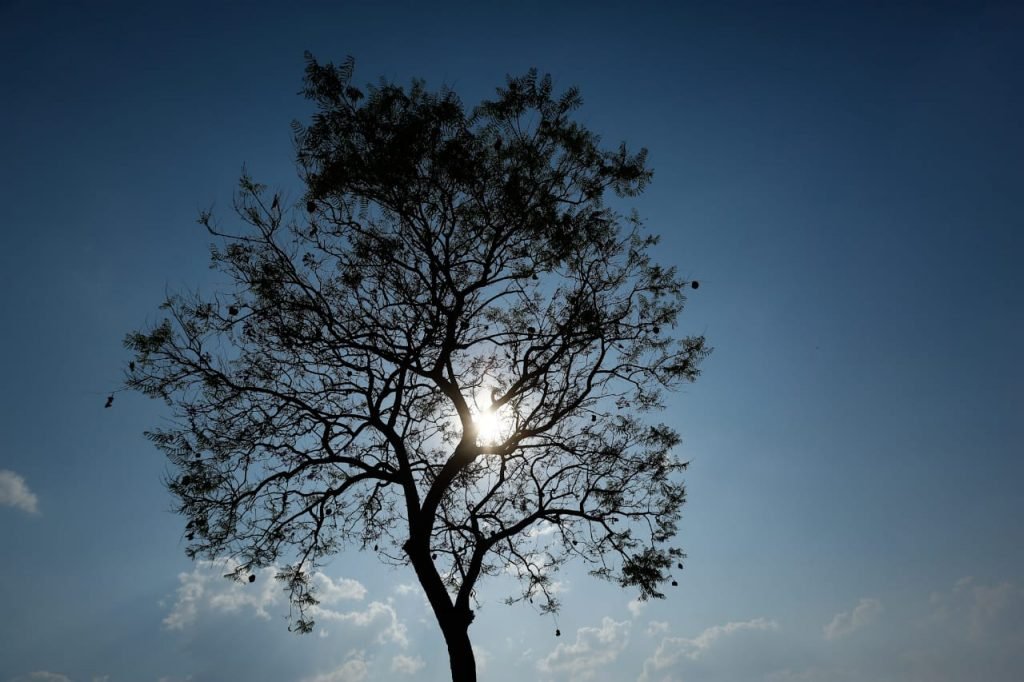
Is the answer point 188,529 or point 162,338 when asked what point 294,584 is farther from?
point 162,338

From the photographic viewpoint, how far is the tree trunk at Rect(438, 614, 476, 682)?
823 centimetres

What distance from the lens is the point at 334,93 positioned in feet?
27.4

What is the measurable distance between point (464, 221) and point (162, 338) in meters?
5.18

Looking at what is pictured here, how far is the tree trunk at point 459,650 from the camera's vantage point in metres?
8.23

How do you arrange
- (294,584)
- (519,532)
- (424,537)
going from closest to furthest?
(424,537)
(294,584)
(519,532)

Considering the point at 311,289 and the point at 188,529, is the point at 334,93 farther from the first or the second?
the point at 188,529

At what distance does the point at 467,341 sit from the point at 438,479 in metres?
2.53

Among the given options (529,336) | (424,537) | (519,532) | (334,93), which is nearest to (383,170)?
(334,93)

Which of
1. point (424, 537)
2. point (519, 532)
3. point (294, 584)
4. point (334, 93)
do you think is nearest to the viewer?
point (334, 93)

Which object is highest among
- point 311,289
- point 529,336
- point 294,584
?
point 311,289

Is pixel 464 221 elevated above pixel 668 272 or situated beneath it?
elevated above

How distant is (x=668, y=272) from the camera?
9789 mm

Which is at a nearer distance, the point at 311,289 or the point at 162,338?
the point at 162,338

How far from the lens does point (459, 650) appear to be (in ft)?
27.5
